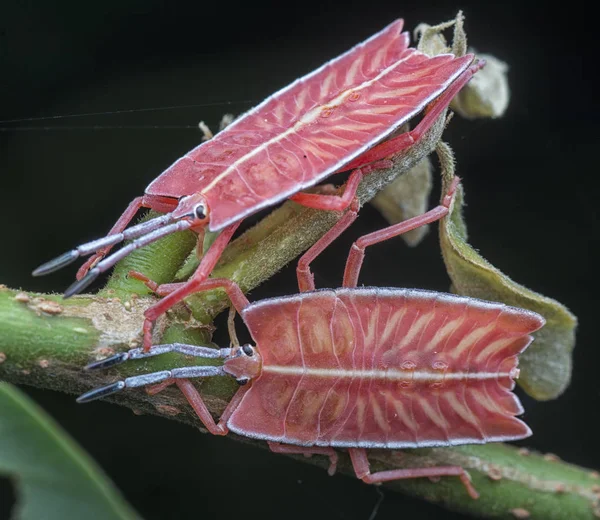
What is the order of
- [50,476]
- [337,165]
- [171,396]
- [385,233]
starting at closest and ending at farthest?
[50,476] → [171,396] → [337,165] → [385,233]

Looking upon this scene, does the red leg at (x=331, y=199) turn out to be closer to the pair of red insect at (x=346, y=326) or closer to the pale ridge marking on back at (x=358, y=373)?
the pair of red insect at (x=346, y=326)

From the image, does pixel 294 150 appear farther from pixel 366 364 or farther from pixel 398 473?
pixel 398 473

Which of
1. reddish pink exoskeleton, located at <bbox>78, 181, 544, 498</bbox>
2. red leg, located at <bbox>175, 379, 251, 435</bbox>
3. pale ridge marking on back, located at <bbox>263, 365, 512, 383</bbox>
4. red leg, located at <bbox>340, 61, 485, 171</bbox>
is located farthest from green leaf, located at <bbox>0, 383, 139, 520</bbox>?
red leg, located at <bbox>340, 61, 485, 171</bbox>

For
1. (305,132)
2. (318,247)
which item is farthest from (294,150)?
(318,247)

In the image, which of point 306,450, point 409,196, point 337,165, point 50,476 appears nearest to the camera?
point 50,476

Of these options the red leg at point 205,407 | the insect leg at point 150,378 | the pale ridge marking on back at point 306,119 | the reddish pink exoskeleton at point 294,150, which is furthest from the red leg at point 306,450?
the pale ridge marking on back at point 306,119

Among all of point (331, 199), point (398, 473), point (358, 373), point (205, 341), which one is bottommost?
point (398, 473)
